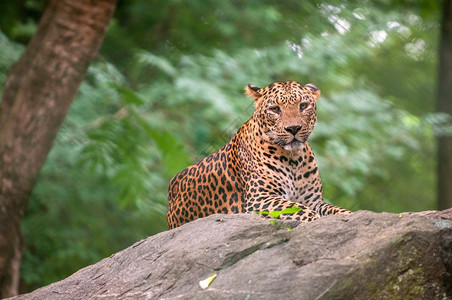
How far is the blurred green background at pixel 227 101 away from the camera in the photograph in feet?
36.3

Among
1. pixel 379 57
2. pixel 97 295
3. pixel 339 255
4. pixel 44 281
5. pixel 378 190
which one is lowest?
pixel 44 281

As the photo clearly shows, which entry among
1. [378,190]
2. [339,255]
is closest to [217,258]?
[339,255]

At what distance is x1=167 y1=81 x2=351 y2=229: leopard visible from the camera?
19.7ft

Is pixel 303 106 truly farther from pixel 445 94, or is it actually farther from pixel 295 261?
pixel 445 94

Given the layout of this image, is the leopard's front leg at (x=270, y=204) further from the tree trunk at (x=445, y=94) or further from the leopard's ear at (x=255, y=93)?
the tree trunk at (x=445, y=94)

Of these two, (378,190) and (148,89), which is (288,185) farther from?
(378,190)

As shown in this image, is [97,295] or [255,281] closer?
[255,281]

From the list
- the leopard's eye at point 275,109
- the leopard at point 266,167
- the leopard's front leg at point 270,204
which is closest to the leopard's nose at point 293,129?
the leopard at point 266,167

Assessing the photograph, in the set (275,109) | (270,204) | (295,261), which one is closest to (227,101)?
(275,109)

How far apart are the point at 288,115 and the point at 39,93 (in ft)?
13.3

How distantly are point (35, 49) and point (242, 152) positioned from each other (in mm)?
3839

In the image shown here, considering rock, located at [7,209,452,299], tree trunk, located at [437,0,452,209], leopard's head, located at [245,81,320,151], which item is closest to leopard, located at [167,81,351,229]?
leopard's head, located at [245,81,320,151]

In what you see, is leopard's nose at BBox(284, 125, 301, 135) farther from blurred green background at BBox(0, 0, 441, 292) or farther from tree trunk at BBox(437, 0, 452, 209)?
tree trunk at BBox(437, 0, 452, 209)

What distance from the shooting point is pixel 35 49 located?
28.6ft
